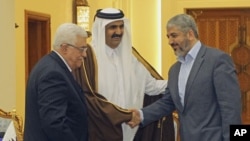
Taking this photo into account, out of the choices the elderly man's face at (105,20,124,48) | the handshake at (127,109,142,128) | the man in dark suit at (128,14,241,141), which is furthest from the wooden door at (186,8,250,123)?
the man in dark suit at (128,14,241,141)

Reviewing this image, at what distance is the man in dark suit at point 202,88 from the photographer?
3.42m

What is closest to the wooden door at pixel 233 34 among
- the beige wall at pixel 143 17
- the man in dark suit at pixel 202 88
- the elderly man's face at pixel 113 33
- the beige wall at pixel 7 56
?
the beige wall at pixel 143 17

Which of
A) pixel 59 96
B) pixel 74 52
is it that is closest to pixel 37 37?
pixel 74 52

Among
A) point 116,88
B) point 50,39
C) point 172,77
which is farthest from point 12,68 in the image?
point 50,39

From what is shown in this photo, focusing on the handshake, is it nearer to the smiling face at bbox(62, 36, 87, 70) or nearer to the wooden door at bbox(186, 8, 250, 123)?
the smiling face at bbox(62, 36, 87, 70)

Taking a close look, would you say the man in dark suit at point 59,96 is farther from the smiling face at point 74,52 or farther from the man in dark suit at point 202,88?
the man in dark suit at point 202,88

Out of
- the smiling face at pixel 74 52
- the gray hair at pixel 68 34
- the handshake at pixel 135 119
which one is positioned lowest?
the handshake at pixel 135 119

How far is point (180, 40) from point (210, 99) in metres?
0.39

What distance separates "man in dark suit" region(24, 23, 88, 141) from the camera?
9.84 ft

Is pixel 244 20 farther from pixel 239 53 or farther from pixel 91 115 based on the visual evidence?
pixel 91 115

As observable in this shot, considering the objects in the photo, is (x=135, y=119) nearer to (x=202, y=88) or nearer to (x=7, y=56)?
(x=202, y=88)

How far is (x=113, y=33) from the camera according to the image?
13.4 feet

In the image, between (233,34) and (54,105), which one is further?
(233,34)

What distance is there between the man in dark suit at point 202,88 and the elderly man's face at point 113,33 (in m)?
0.58
